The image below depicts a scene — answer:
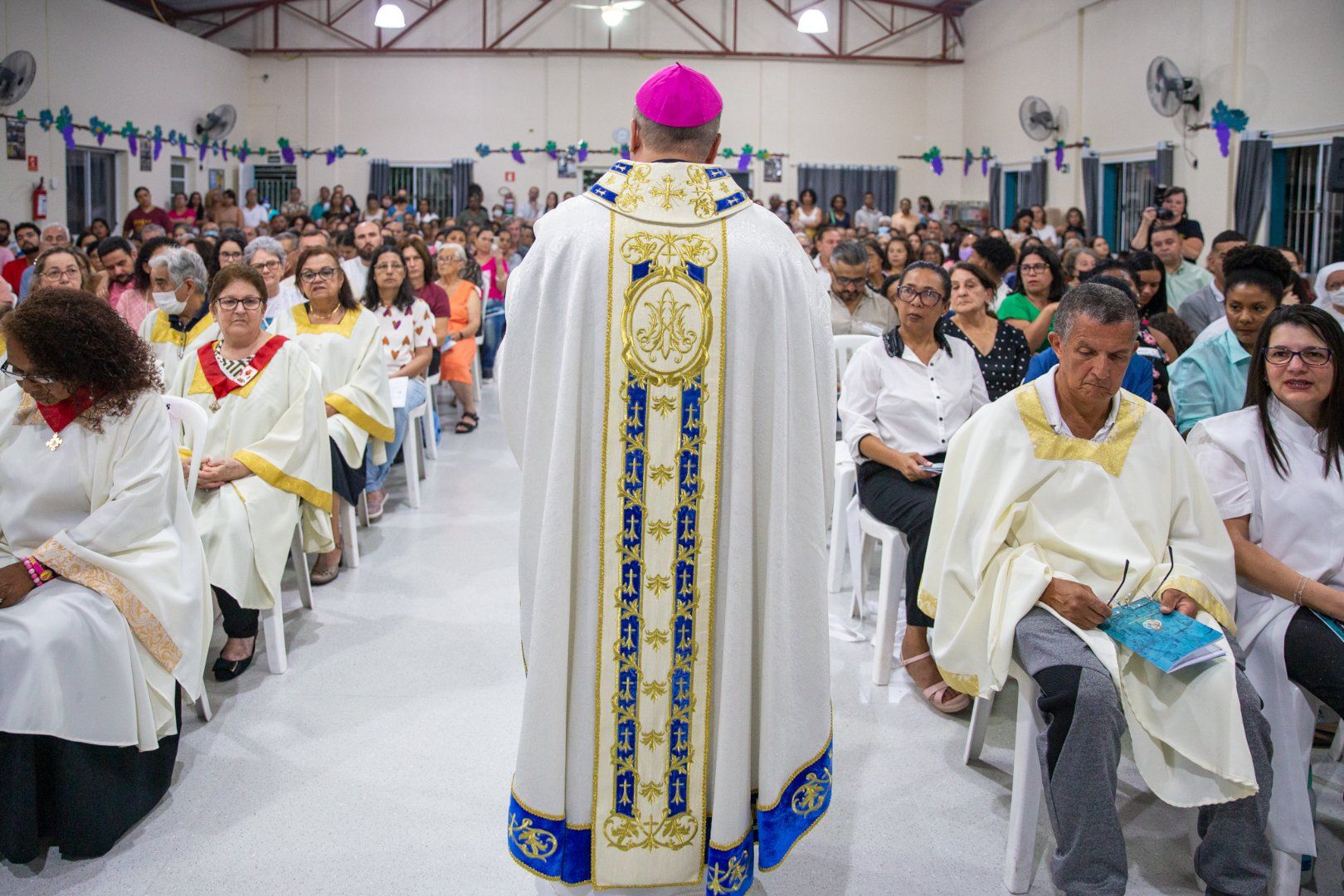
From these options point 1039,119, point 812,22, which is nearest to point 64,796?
point 812,22

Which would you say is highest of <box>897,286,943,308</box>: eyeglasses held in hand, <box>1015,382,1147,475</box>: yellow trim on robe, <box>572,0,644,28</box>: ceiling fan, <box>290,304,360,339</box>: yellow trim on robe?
<box>572,0,644,28</box>: ceiling fan

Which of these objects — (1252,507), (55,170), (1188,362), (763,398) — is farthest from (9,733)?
(55,170)

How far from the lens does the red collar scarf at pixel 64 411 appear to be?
8.54ft

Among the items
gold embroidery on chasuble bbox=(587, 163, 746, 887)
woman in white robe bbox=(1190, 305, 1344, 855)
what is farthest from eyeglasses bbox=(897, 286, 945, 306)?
gold embroidery on chasuble bbox=(587, 163, 746, 887)

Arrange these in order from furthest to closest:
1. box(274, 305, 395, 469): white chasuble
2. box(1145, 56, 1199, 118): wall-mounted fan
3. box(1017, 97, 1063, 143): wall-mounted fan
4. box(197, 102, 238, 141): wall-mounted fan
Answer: box(197, 102, 238, 141): wall-mounted fan < box(1017, 97, 1063, 143): wall-mounted fan < box(1145, 56, 1199, 118): wall-mounted fan < box(274, 305, 395, 469): white chasuble

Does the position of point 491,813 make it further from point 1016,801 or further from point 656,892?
point 1016,801

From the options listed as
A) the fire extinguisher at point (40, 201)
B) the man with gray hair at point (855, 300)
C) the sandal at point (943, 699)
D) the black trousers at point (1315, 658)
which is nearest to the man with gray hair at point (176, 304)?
the man with gray hair at point (855, 300)

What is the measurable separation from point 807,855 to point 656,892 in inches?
18.8

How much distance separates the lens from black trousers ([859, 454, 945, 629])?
10.7ft

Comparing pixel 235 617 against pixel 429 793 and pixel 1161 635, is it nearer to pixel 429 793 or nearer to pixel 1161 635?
pixel 429 793

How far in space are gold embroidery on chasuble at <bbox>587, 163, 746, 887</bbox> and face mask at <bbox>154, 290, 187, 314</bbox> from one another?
8.96 ft

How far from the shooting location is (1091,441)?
2514mm

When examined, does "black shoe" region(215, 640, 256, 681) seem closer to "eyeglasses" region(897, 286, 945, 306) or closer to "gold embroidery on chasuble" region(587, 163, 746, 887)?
"gold embroidery on chasuble" region(587, 163, 746, 887)

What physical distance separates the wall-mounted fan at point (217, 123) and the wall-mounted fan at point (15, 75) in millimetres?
4110
